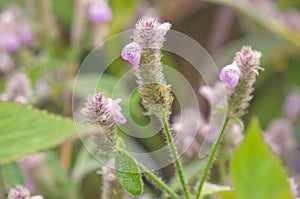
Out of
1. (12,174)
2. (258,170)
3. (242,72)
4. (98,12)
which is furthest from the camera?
(98,12)

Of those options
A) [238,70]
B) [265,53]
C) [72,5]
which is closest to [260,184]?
[238,70]

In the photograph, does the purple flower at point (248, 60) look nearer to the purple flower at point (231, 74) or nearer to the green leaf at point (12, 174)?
the purple flower at point (231, 74)

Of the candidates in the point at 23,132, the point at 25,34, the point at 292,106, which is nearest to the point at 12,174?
Result: the point at 23,132

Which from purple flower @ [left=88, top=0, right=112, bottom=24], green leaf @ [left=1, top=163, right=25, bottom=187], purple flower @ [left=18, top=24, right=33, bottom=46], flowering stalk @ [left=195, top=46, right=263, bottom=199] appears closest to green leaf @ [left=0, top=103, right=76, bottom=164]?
green leaf @ [left=1, top=163, right=25, bottom=187]

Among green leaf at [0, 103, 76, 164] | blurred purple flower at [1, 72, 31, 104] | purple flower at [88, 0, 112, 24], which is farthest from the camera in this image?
purple flower at [88, 0, 112, 24]

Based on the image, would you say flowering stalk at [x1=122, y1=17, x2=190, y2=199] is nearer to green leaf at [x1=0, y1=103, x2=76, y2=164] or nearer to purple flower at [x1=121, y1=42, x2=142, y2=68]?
purple flower at [x1=121, y1=42, x2=142, y2=68]

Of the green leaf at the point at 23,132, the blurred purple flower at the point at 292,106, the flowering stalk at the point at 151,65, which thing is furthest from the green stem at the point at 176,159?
the blurred purple flower at the point at 292,106

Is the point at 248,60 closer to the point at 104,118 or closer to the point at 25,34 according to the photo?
the point at 104,118
